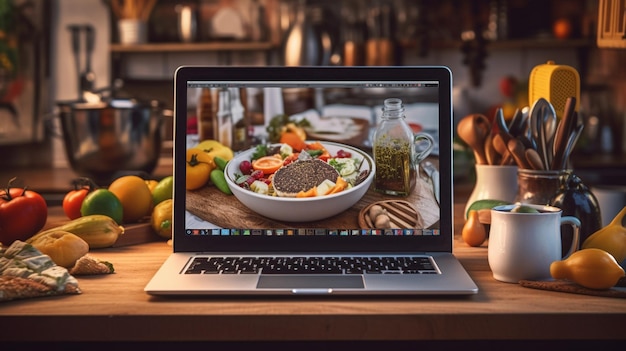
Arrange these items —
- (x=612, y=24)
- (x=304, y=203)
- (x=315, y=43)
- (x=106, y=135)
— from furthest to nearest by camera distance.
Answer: (x=315, y=43), (x=106, y=135), (x=612, y=24), (x=304, y=203)

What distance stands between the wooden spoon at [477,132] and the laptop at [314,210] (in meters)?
0.19

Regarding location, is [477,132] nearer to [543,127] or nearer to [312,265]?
[543,127]

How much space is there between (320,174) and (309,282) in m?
0.22

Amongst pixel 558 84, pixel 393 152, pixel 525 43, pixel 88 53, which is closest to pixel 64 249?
pixel 393 152

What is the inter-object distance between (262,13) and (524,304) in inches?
125

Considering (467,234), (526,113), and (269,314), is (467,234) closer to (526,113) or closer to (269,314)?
(526,113)

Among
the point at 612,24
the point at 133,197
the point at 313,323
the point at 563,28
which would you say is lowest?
the point at 313,323

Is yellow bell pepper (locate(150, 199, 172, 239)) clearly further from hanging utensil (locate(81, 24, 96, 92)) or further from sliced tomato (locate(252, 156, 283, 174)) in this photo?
hanging utensil (locate(81, 24, 96, 92))

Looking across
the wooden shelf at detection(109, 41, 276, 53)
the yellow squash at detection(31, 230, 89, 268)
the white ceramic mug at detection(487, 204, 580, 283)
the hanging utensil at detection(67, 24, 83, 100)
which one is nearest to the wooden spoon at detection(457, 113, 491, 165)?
the white ceramic mug at detection(487, 204, 580, 283)

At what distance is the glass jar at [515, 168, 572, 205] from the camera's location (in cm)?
132

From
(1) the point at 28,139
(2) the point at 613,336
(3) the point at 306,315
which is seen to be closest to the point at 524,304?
(2) the point at 613,336

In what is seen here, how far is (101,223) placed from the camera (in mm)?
1304

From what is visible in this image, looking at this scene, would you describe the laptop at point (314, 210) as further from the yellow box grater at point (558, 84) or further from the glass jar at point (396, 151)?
the yellow box grater at point (558, 84)

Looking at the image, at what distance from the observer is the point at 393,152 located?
1240mm
